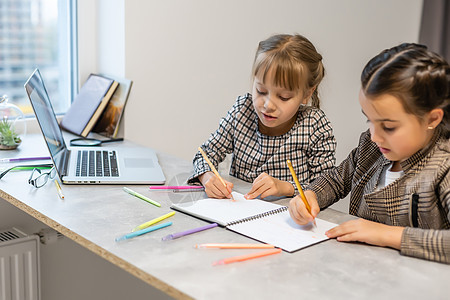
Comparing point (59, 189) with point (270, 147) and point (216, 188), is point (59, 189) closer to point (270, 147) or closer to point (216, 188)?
point (216, 188)

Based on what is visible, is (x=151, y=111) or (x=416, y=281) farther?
(x=151, y=111)

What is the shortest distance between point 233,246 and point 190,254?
95mm

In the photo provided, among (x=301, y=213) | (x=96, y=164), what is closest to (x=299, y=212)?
(x=301, y=213)

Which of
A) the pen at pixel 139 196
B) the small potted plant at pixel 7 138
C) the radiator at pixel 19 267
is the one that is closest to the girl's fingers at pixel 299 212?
the pen at pixel 139 196

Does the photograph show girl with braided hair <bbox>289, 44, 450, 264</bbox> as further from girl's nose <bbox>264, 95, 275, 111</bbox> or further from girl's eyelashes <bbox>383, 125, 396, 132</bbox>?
girl's nose <bbox>264, 95, 275, 111</bbox>

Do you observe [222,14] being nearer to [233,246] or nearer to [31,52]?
[31,52]

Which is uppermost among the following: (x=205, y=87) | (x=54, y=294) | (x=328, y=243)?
(x=205, y=87)

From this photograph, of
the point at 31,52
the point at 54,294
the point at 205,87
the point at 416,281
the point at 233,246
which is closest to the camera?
the point at 416,281

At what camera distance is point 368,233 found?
119 centimetres

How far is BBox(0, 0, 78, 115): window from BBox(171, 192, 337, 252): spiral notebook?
1.19 meters

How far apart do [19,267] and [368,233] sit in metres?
1.16

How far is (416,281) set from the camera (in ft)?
3.38

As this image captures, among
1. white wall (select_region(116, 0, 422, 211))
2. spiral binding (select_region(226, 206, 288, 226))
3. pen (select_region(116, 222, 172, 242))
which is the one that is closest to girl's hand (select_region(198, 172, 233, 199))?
spiral binding (select_region(226, 206, 288, 226))

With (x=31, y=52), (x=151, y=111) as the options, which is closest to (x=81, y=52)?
(x=31, y=52)
